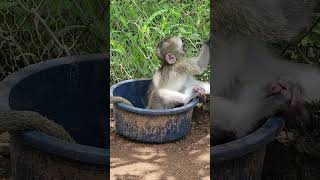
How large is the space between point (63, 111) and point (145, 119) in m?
0.27

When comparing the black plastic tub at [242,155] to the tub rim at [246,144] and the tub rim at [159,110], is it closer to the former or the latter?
the tub rim at [246,144]

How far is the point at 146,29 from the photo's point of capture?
1195 mm

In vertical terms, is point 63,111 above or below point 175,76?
below

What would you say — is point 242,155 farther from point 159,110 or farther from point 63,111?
point 63,111

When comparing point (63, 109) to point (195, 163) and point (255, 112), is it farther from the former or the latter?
point (255, 112)

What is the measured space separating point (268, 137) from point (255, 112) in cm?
12

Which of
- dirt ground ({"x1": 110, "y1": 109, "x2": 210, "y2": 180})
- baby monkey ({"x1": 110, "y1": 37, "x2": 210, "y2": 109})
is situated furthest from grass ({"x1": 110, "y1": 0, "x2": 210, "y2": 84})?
dirt ground ({"x1": 110, "y1": 109, "x2": 210, "y2": 180})

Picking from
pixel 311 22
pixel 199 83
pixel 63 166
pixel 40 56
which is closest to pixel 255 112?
pixel 199 83

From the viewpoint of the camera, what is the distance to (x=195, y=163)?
1.06 m

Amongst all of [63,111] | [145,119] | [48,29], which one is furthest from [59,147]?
[48,29]

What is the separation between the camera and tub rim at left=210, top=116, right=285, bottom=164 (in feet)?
2.65

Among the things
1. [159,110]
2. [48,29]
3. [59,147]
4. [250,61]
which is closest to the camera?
[59,147]

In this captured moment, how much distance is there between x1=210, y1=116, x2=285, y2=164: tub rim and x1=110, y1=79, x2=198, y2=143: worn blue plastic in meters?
0.16

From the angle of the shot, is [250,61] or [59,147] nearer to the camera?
[59,147]
